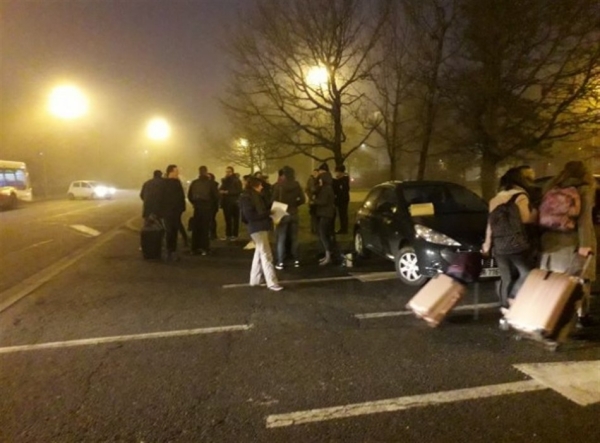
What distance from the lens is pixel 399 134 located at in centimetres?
1481

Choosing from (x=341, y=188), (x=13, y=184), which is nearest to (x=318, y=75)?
(x=341, y=188)

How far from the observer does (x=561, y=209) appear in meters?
5.01

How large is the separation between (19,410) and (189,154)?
72.9 m

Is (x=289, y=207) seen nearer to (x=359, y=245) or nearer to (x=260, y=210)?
(x=359, y=245)

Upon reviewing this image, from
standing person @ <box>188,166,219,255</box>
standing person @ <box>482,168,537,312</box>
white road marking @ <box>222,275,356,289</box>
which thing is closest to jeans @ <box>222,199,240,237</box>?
standing person @ <box>188,166,219,255</box>

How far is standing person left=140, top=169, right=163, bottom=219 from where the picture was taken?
10195mm

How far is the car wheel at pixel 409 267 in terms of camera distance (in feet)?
24.8

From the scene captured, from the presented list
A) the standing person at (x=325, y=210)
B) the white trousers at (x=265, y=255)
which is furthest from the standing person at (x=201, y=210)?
the white trousers at (x=265, y=255)

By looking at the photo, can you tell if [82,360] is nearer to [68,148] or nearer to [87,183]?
[87,183]

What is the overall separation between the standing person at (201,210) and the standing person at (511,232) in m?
6.68

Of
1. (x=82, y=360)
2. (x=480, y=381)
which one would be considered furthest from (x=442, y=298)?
(x=82, y=360)

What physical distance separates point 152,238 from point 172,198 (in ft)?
2.93

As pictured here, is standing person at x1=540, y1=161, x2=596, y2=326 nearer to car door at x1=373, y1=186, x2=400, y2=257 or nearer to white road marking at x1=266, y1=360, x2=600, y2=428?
white road marking at x1=266, y1=360, x2=600, y2=428

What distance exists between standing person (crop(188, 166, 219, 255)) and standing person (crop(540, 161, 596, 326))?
23.5 ft
